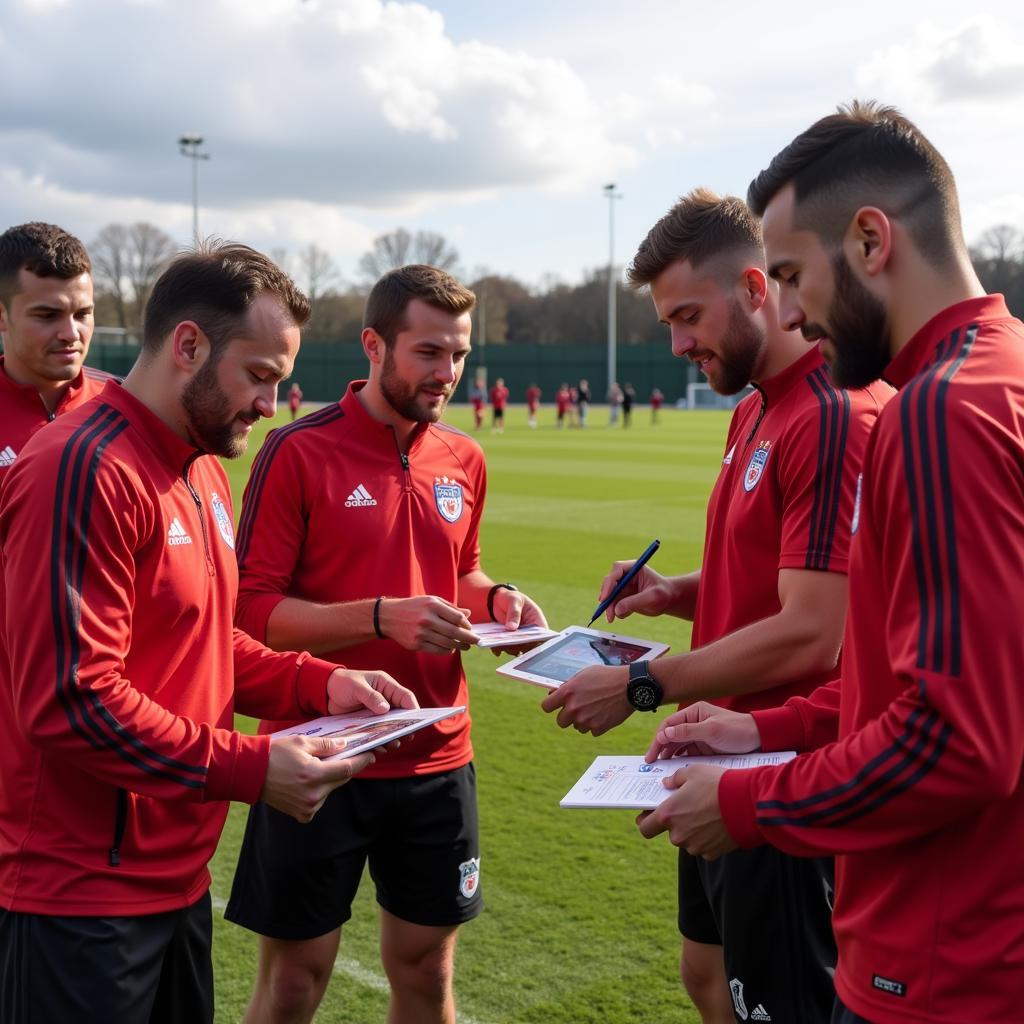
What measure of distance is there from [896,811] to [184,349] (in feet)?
6.14

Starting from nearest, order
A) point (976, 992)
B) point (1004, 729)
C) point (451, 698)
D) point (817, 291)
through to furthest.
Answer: point (1004, 729)
point (976, 992)
point (817, 291)
point (451, 698)

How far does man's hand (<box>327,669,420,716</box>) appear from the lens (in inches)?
121

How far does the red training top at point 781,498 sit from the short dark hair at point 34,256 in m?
3.21

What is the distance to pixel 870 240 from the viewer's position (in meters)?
1.90

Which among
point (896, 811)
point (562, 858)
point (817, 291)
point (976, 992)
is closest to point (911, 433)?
point (817, 291)

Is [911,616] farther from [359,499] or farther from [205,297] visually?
[359,499]

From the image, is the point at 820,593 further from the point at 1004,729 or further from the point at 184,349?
the point at 184,349

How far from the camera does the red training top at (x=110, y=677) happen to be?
7.25 feet

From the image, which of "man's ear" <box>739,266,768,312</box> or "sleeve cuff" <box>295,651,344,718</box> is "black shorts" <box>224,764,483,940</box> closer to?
"sleeve cuff" <box>295,651,344,718</box>

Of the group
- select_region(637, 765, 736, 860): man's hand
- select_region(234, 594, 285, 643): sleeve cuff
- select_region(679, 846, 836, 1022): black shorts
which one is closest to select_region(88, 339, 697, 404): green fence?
select_region(234, 594, 285, 643): sleeve cuff

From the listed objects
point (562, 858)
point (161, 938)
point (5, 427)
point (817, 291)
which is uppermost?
point (817, 291)

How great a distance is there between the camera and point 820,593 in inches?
110

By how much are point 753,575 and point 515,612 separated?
1.08m

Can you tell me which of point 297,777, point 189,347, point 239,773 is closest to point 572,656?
point 297,777
